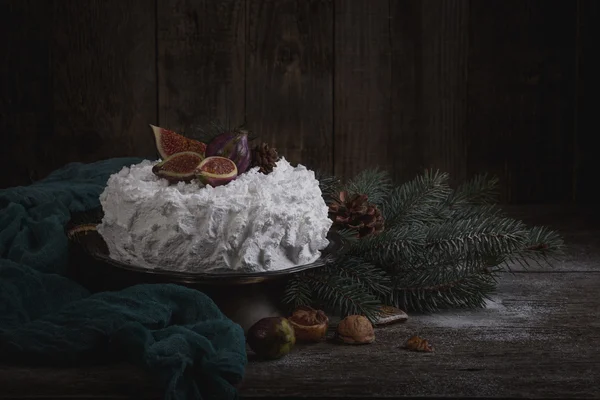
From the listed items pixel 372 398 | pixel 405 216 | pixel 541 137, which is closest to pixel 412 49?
pixel 541 137

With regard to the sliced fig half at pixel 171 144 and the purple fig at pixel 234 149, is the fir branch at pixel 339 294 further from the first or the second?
the sliced fig half at pixel 171 144

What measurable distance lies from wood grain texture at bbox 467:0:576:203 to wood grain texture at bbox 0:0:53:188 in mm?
1698

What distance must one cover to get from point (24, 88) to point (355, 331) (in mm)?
2082

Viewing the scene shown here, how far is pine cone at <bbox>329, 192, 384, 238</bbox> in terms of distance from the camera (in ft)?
7.43

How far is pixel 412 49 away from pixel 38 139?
5.04 ft

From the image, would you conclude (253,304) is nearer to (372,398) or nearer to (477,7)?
(372,398)

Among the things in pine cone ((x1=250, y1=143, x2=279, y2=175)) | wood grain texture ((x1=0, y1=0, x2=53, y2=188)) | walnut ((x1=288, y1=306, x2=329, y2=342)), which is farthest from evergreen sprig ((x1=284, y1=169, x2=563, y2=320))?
wood grain texture ((x1=0, y1=0, x2=53, y2=188))

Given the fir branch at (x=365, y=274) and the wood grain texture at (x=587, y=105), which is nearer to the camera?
the fir branch at (x=365, y=274)

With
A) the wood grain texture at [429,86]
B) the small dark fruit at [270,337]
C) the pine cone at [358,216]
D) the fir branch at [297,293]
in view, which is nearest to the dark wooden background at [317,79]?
the wood grain texture at [429,86]

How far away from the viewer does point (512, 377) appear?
1731 mm

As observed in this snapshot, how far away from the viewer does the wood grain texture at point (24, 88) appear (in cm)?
342

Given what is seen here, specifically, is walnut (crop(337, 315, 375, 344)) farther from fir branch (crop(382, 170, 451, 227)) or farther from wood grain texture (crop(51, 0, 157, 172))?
wood grain texture (crop(51, 0, 157, 172))

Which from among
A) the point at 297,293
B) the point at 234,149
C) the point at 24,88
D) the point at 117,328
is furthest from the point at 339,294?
the point at 24,88

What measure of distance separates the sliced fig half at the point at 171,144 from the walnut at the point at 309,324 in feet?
1.72
